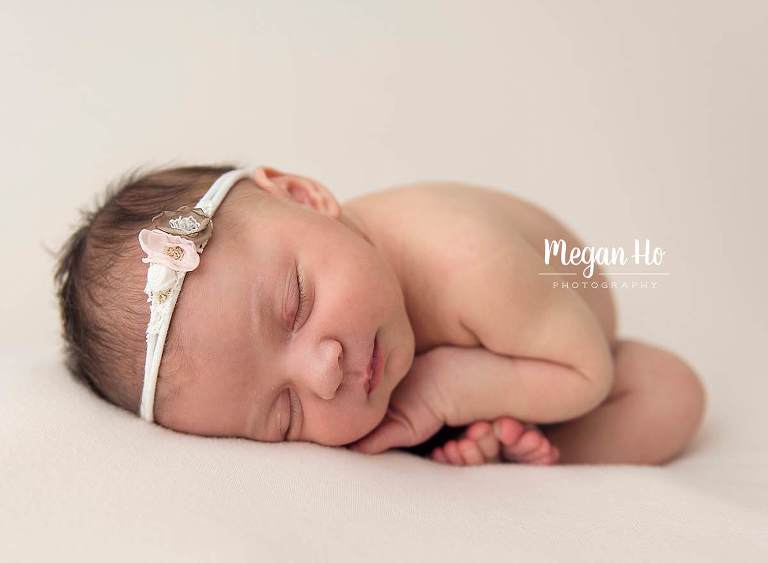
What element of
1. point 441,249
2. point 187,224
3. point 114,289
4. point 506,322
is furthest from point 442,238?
point 114,289

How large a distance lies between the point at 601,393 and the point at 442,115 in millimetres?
1713

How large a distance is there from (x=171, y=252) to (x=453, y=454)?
2.31ft

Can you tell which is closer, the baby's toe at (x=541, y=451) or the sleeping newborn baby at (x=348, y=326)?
the sleeping newborn baby at (x=348, y=326)

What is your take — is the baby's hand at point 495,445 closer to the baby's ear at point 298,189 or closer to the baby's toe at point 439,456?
the baby's toe at point 439,456

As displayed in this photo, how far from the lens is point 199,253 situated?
1.36 metres

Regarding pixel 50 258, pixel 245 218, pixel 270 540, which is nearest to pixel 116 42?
pixel 50 258

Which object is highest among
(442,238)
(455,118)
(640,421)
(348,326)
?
(455,118)

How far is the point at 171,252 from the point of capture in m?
1.33

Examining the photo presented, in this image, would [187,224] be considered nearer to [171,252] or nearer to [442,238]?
[171,252]

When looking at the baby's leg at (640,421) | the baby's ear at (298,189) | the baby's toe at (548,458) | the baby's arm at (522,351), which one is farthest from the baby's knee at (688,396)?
the baby's ear at (298,189)

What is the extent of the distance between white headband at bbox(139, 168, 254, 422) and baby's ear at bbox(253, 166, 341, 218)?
24 cm

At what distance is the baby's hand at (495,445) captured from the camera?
1618mm

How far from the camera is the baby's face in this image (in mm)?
1336

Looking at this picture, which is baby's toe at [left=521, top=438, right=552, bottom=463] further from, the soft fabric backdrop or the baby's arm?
the soft fabric backdrop
